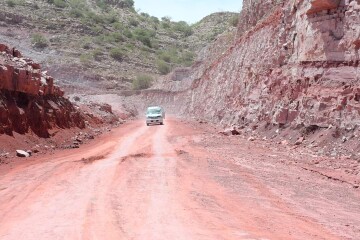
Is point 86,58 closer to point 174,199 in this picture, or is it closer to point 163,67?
point 163,67

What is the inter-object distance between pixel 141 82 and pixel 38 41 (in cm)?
2062

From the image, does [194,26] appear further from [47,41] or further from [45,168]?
[45,168]

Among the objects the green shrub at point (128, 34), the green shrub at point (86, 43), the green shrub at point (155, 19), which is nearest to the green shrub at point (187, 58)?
the green shrub at point (128, 34)

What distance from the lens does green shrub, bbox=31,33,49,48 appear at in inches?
3083

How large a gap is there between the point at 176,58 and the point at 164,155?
83849 mm

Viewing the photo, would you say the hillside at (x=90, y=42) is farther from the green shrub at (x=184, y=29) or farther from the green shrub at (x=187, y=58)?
the green shrub at (x=184, y=29)

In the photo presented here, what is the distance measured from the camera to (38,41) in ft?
258

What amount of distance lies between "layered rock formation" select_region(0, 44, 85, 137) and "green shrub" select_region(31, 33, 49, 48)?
60.2 m

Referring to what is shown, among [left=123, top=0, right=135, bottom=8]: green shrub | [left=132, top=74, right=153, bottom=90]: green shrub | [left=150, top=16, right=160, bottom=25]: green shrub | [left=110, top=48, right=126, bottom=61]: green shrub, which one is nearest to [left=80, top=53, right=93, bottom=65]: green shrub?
[left=110, top=48, right=126, bottom=61]: green shrub

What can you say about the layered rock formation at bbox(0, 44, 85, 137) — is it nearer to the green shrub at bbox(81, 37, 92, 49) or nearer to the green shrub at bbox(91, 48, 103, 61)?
the green shrub at bbox(91, 48, 103, 61)

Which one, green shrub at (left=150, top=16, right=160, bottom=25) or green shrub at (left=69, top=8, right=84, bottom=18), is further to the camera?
green shrub at (left=150, top=16, right=160, bottom=25)

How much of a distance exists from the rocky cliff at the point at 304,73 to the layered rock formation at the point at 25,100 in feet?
33.2

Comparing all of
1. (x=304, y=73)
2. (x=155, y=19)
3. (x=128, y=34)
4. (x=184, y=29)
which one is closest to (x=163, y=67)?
(x=128, y=34)

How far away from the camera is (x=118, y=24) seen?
10194 cm
